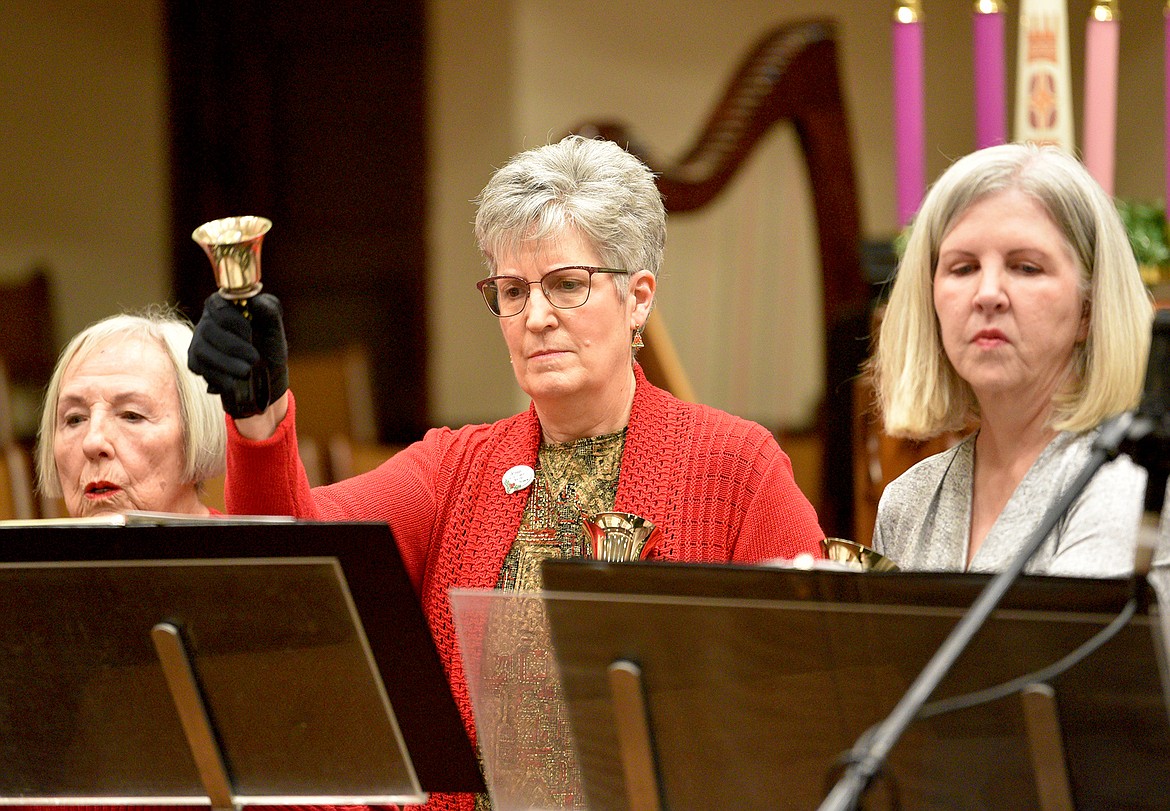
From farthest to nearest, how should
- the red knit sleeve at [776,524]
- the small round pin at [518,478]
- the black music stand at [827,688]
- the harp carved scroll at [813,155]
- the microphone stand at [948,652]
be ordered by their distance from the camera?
1. the harp carved scroll at [813,155]
2. the small round pin at [518,478]
3. the red knit sleeve at [776,524]
4. the black music stand at [827,688]
5. the microphone stand at [948,652]

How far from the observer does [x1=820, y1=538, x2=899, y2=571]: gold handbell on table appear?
1505mm

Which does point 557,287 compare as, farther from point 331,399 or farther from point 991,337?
point 331,399

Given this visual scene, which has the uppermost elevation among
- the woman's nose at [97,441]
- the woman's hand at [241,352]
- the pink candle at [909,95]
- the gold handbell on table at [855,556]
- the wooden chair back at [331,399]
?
the pink candle at [909,95]

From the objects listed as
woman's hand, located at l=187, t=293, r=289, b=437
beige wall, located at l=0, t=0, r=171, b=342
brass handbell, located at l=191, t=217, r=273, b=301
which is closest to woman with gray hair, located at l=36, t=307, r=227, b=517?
woman's hand, located at l=187, t=293, r=289, b=437

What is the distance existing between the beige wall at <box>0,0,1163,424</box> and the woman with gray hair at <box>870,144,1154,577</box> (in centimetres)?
355

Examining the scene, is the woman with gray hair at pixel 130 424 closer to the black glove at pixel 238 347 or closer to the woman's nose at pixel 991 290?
the black glove at pixel 238 347

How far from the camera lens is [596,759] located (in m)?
Result: 1.41

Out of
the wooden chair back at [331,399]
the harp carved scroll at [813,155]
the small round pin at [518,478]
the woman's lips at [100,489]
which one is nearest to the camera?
the small round pin at [518,478]

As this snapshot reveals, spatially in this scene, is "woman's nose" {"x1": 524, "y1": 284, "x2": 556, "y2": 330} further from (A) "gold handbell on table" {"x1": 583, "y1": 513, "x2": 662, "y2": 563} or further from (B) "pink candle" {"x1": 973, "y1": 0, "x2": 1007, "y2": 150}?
(B) "pink candle" {"x1": 973, "y1": 0, "x2": 1007, "y2": 150}

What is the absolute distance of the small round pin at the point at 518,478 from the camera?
201 centimetres

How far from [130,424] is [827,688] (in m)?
1.25

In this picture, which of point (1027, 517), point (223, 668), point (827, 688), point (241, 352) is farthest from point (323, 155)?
point (827, 688)

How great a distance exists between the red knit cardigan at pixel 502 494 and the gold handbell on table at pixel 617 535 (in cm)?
11

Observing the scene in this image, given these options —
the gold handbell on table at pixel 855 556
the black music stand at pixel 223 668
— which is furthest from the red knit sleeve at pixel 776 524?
the black music stand at pixel 223 668
